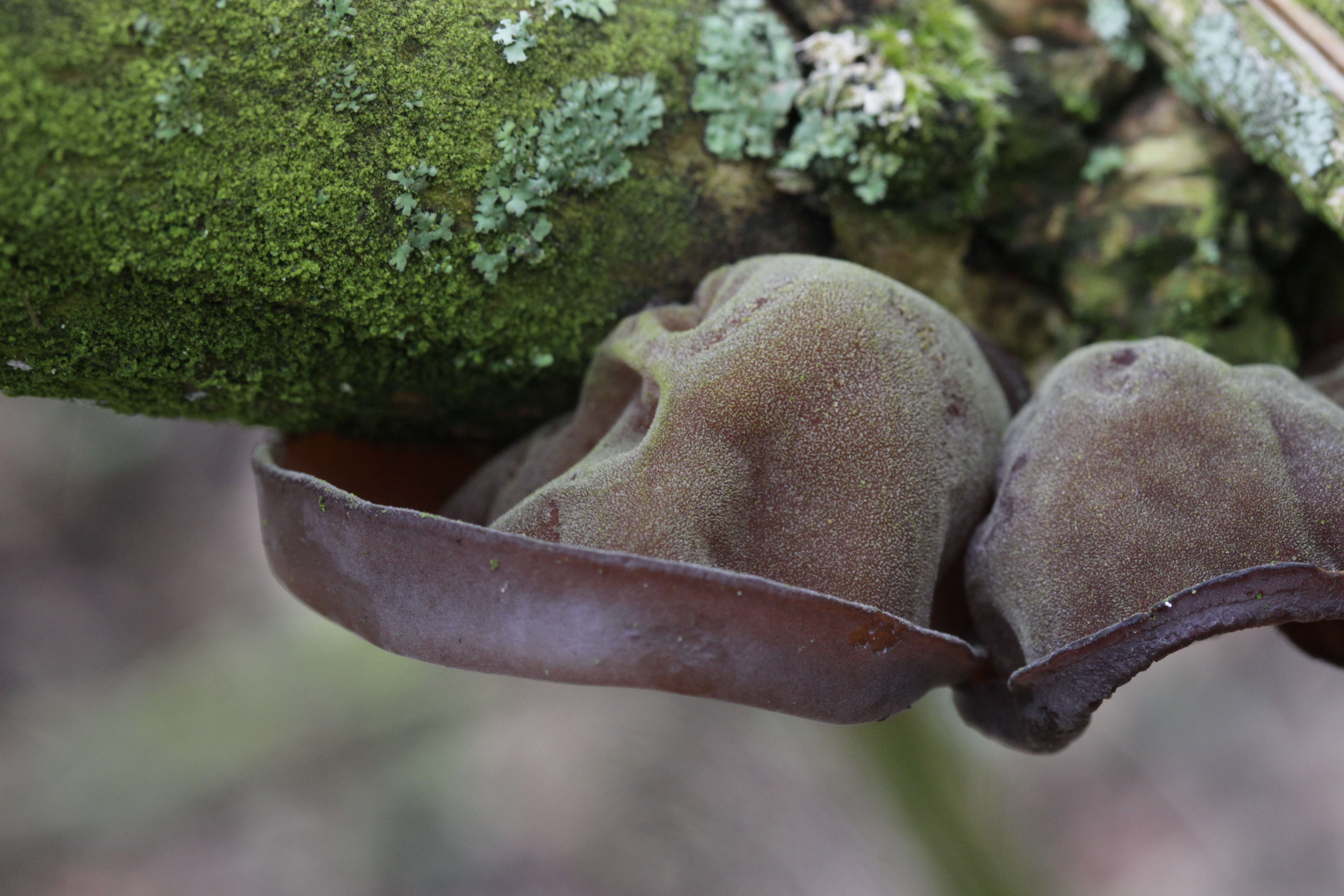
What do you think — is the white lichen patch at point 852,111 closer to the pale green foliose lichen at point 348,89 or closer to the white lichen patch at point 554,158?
the white lichen patch at point 554,158

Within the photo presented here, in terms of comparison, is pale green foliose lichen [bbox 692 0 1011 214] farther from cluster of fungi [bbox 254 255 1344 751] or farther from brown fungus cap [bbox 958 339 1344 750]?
brown fungus cap [bbox 958 339 1344 750]

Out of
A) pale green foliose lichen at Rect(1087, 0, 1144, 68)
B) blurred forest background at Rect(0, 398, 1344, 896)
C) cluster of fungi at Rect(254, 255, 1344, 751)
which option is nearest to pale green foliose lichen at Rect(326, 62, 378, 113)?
cluster of fungi at Rect(254, 255, 1344, 751)

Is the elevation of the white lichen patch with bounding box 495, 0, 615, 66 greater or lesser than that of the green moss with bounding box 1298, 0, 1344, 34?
lesser

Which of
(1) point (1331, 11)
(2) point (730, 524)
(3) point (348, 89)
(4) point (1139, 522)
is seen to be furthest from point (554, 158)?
(1) point (1331, 11)

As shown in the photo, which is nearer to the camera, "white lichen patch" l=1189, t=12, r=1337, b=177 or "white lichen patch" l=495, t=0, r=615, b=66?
"white lichen patch" l=495, t=0, r=615, b=66

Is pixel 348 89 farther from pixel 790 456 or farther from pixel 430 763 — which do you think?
pixel 430 763

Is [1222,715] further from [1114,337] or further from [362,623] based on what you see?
[362,623]
